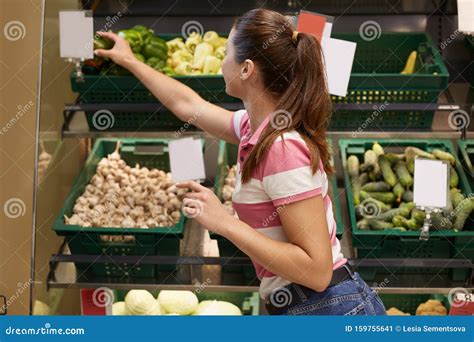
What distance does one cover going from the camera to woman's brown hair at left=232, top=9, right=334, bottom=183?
2.64 m

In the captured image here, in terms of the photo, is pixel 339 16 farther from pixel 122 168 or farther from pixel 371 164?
pixel 122 168

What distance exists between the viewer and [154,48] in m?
3.64

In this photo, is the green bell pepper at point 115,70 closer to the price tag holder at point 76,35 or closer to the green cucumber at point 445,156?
the price tag holder at point 76,35

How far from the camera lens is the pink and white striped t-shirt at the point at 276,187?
8.43 ft

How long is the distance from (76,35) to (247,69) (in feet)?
3.34

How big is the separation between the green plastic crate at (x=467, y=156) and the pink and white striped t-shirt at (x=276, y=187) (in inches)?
43.6

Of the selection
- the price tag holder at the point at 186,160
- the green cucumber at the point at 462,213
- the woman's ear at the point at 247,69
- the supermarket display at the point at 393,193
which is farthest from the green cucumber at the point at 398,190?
the woman's ear at the point at 247,69

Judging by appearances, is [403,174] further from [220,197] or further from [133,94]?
[133,94]

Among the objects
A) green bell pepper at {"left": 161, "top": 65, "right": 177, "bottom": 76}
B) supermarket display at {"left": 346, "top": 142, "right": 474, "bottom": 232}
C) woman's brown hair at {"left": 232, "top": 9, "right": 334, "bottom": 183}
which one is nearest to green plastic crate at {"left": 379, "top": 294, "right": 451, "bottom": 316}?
supermarket display at {"left": 346, "top": 142, "right": 474, "bottom": 232}

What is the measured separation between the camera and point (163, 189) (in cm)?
387

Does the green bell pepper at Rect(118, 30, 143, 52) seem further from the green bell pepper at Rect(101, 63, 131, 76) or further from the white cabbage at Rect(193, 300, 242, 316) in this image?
the white cabbage at Rect(193, 300, 242, 316)

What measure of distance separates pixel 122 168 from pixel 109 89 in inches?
20.0

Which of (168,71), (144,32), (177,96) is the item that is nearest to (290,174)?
(177,96)

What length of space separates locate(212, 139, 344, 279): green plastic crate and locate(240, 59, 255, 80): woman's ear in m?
0.98
